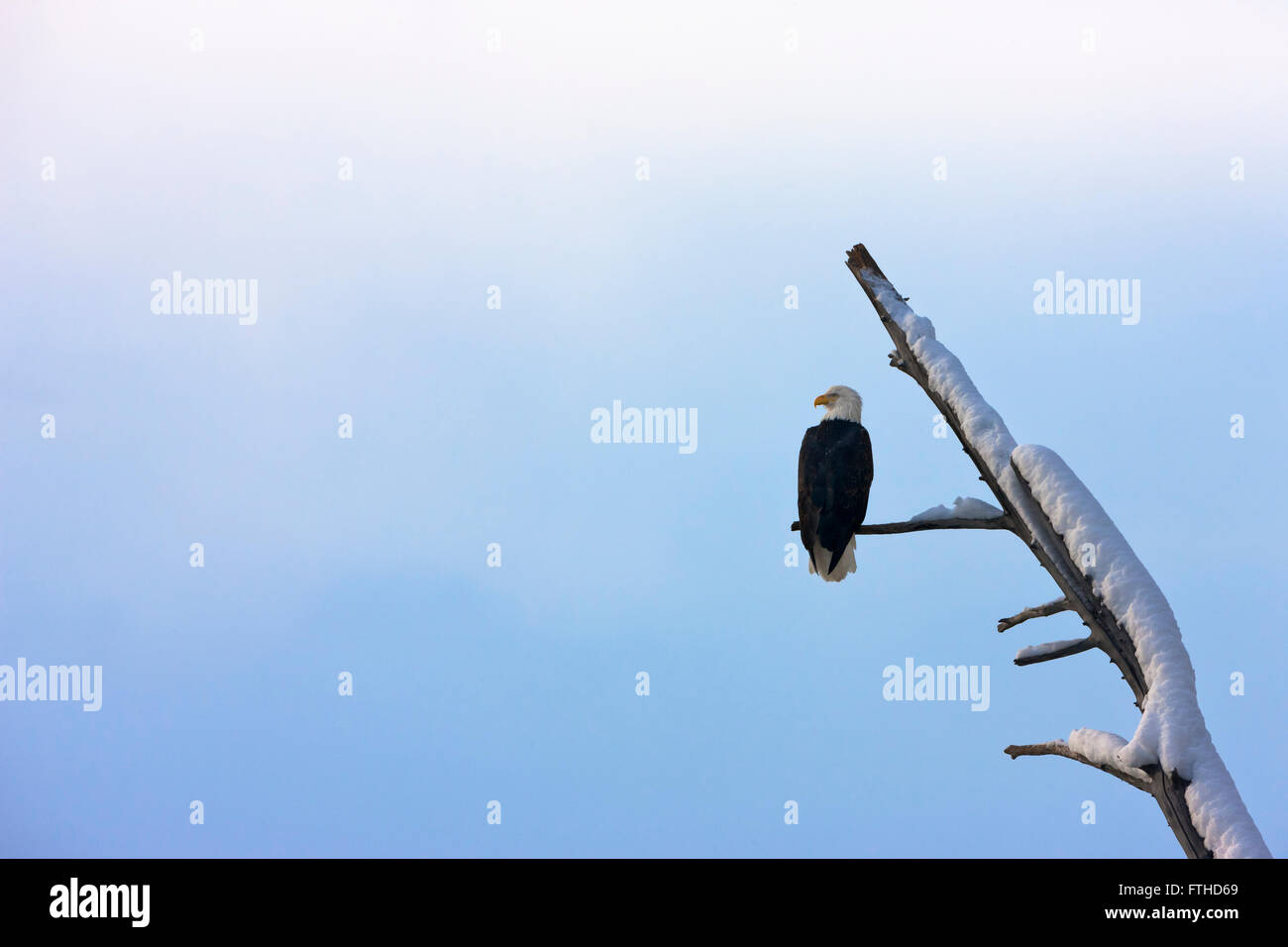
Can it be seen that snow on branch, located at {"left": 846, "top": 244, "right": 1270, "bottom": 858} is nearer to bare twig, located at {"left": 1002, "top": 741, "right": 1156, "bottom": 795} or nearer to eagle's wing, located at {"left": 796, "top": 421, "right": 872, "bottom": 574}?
bare twig, located at {"left": 1002, "top": 741, "right": 1156, "bottom": 795}

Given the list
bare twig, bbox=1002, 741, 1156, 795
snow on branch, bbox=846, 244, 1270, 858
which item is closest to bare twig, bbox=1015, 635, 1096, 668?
snow on branch, bbox=846, 244, 1270, 858

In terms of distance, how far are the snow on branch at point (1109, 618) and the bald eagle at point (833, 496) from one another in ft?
5.20

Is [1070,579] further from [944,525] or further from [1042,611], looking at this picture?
[944,525]

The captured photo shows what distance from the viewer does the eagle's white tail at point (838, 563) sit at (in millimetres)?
7012

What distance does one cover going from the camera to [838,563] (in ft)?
23.0

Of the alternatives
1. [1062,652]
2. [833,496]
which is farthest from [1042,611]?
[833,496]

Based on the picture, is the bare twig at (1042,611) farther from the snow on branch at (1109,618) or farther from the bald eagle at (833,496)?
the bald eagle at (833,496)

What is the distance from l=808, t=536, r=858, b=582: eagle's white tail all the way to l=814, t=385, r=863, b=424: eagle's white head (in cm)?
113

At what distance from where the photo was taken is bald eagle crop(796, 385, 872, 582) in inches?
272

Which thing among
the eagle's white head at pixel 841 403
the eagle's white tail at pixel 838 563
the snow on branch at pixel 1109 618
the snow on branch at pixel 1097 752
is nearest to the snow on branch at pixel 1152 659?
the snow on branch at pixel 1109 618
